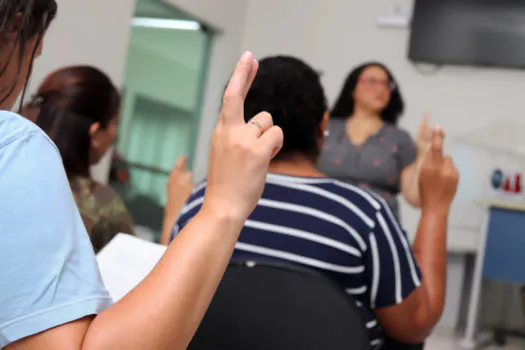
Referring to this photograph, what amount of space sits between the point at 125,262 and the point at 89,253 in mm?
336

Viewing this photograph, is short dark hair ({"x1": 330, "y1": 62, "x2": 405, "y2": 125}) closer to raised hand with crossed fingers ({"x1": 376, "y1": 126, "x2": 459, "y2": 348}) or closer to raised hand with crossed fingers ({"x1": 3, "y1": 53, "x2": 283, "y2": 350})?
raised hand with crossed fingers ({"x1": 376, "y1": 126, "x2": 459, "y2": 348})

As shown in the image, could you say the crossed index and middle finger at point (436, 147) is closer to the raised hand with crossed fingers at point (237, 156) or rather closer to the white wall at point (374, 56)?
the raised hand with crossed fingers at point (237, 156)

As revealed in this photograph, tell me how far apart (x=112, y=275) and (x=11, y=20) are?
0.39m

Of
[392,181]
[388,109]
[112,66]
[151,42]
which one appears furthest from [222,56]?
[392,181]

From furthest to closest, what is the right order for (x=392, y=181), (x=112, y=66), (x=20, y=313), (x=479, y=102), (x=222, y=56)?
1. (x=222, y=56)
2. (x=479, y=102)
3. (x=112, y=66)
4. (x=392, y=181)
5. (x=20, y=313)

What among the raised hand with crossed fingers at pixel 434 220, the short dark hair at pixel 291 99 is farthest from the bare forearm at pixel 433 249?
the short dark hair at pixel 291 99

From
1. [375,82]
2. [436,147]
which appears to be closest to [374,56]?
[375,82]

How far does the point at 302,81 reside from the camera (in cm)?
102

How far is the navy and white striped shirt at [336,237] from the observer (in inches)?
35.0

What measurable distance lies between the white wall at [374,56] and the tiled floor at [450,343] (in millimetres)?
708

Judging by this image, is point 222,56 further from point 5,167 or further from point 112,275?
point 5,167

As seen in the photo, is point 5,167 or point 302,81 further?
point 302,81

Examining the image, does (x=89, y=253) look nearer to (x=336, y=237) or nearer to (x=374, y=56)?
(x=336, y=237)

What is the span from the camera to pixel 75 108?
971 mm
